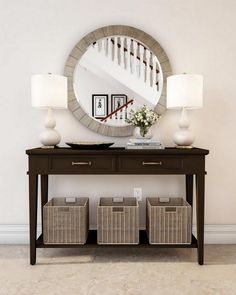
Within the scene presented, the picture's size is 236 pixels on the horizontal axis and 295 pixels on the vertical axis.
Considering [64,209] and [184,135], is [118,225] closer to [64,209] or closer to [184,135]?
[64,209]

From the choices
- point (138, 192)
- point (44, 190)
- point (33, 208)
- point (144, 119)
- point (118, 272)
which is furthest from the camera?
point (138, 192)

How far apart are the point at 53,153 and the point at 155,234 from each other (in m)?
0.95

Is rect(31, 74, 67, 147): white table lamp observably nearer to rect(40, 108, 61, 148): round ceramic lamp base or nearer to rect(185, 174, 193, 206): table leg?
rect(40, 108, 61, 148): round ceramic lamp base

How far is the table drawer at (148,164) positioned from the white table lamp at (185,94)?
10.9 inches

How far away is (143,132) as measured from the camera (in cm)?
228

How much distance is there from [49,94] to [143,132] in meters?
0.79

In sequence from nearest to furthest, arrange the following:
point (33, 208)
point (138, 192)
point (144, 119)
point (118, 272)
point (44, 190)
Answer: point (118, 272) → point (33, 208) → point (144, 119) → point (44, 190) → point (138, 192)

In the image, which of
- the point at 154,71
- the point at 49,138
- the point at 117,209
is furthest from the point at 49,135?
the point at 154,71

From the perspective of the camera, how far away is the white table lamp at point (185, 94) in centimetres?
214

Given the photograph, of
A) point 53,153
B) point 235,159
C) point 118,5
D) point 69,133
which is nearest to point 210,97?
point 235,159

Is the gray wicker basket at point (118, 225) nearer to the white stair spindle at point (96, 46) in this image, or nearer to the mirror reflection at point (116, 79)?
the mirror reflection at point (116, 79)

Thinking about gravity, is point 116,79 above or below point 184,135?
above

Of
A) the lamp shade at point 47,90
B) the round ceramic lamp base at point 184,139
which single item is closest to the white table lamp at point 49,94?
the lamp shade at point 47,90

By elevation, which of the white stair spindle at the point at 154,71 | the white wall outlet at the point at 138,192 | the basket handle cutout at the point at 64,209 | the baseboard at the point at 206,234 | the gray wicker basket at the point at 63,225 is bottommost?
the baseboard at the point at 206,234
